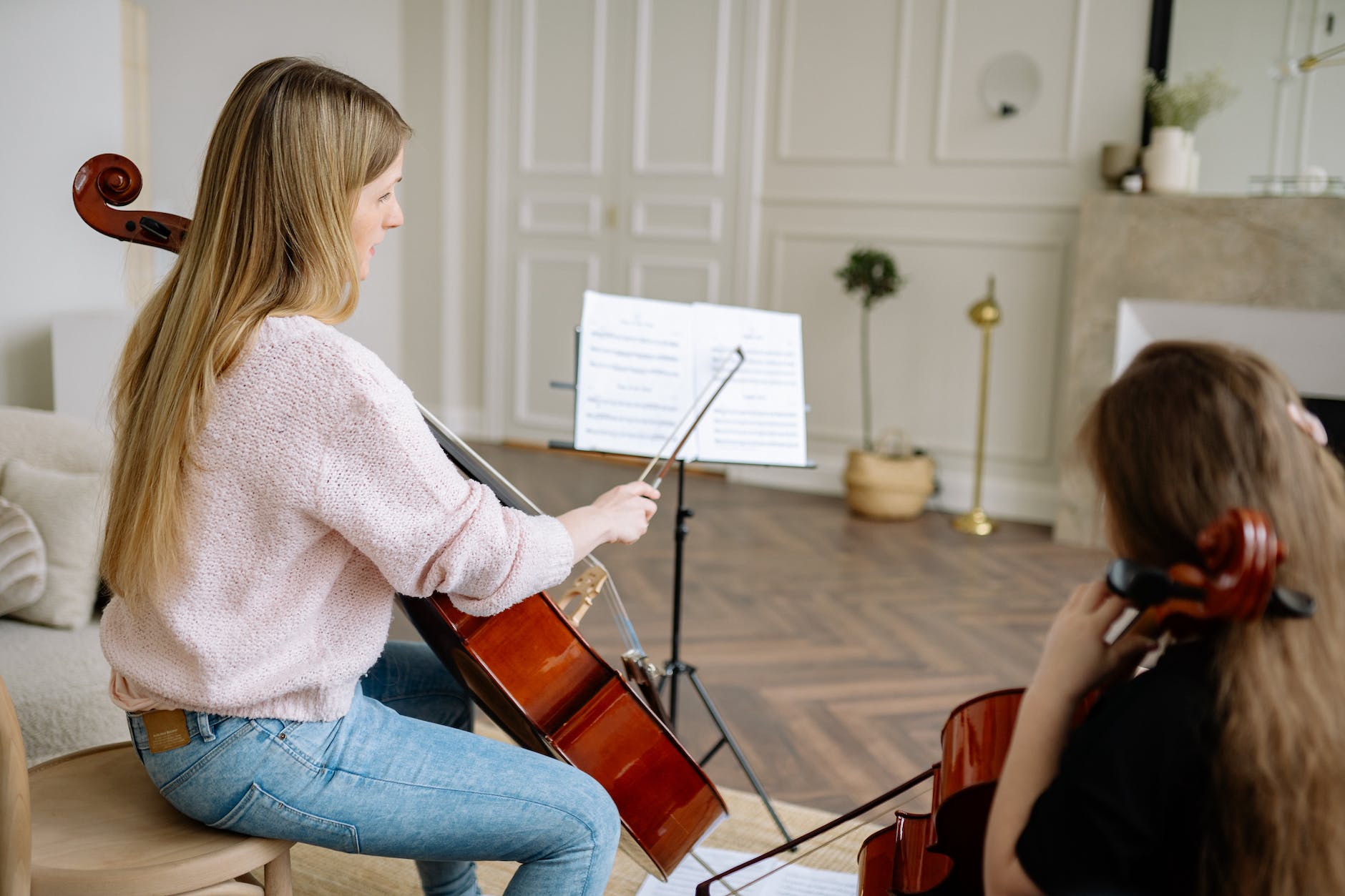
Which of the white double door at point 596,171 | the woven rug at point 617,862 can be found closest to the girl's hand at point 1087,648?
the woven rug at point 617,862

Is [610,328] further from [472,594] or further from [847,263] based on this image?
[847,263]

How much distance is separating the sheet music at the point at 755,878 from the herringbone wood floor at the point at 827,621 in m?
0.26

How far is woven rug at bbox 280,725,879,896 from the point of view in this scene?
6.38 feet

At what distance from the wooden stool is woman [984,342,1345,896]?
78cm

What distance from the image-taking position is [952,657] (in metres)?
3.08

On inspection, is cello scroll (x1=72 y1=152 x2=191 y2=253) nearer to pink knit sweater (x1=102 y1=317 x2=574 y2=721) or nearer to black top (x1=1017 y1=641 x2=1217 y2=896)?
pink knit sweater (x1=102 y1=317 x2=574 y2=721)

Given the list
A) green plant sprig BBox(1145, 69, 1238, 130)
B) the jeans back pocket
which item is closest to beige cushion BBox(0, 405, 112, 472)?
the jeans back pocket

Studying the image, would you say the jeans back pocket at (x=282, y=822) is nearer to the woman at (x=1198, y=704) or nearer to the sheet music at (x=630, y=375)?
the woman at (x=1198, y=704)

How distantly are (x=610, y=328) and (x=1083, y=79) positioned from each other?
312 centimetres

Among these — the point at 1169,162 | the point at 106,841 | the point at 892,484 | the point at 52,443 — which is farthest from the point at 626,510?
the point at 1169,162

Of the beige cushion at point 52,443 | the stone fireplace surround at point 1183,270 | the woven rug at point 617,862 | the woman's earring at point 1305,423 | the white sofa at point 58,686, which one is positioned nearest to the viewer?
the woman's earring at point 1305,423

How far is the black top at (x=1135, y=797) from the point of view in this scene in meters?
0.89

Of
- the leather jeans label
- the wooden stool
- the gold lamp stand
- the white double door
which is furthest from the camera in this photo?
the white double door

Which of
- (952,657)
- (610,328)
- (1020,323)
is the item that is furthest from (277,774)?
(1020,323)
